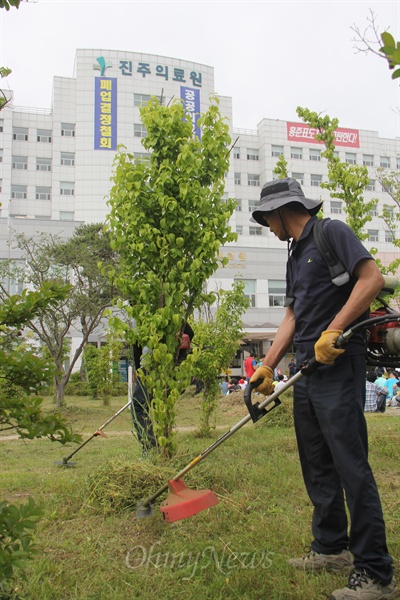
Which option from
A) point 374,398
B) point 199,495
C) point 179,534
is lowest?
point 374,398

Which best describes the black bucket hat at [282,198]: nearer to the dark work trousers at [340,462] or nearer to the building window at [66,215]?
the dark work trousers at [340,462]

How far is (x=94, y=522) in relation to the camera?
A: 138 inches

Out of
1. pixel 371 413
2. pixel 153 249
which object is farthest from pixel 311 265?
pixel 371 413

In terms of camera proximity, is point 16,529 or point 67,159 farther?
point 67,159

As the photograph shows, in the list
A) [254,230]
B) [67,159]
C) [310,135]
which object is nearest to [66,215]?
[67,159]

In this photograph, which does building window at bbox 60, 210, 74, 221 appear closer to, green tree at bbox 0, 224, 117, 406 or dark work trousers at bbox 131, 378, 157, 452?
green tree at bbox 0, 224, 117, 406

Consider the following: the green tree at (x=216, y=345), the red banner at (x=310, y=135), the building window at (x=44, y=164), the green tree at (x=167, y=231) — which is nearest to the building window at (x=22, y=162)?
the building window at (x=44, y=164)

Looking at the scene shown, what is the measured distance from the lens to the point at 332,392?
8.30 feet

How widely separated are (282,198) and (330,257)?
479 millimetres

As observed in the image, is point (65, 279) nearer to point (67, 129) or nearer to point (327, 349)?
point (327, 349)

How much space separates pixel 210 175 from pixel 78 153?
38454 mm

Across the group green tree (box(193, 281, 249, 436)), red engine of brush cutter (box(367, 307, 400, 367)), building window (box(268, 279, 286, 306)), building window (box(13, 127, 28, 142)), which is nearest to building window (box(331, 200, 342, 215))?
building window (box(268, 279, 286, 306))

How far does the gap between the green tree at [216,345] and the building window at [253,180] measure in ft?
126

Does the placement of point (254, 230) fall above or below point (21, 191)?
below
